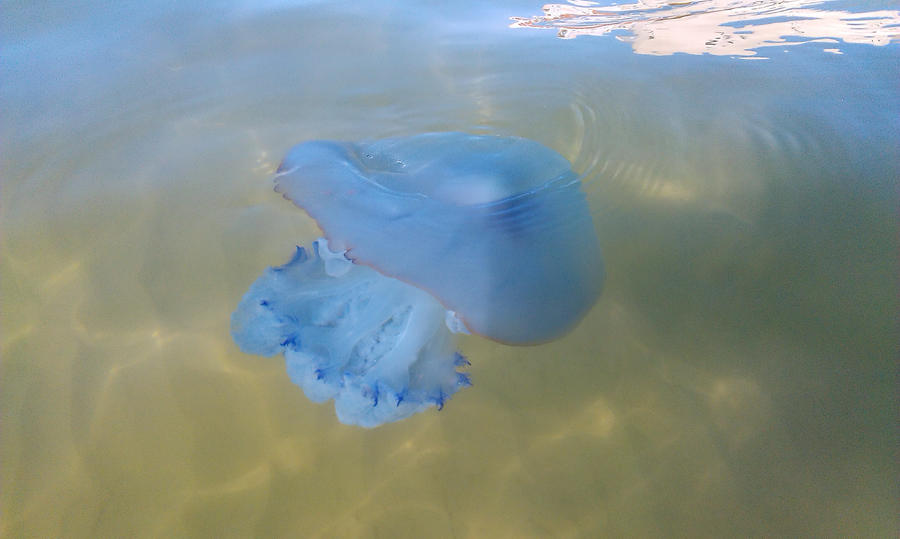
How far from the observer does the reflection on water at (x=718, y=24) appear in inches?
111

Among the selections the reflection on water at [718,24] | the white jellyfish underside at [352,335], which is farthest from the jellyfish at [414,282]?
the reflection on water at [718,24]

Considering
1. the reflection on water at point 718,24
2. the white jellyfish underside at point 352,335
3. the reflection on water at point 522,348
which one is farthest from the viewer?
the reflection on water at point 718,24

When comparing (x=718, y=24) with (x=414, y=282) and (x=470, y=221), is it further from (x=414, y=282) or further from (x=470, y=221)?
(x=414, y=282)

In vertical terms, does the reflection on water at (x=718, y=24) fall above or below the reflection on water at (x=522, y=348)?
above

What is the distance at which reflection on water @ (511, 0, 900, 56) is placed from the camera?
9.29 feet

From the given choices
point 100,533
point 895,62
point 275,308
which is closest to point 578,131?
point 275,308

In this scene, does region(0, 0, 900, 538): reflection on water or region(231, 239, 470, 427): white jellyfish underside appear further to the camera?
region(231, 239, 470, 427): white jellyfish underside

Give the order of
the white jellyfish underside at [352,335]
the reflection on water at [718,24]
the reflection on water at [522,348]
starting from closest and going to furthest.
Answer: the reflection on water at [522,348], the white jellyfish underside at [352,335], the reflection on water at [718,24]

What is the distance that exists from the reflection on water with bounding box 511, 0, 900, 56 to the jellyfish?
1.76m

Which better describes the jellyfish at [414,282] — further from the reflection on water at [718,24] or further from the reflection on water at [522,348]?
the reflection on water at [718,24]

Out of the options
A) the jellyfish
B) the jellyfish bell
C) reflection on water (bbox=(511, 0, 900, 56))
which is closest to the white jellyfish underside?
the jellyfish

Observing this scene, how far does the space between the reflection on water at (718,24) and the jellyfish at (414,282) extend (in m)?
1.76

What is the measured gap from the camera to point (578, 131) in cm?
227

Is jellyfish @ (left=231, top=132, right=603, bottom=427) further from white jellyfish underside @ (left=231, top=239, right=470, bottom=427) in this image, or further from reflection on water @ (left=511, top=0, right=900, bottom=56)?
reflection on water @ (left=511, top=0, right=900, bottom=56)
